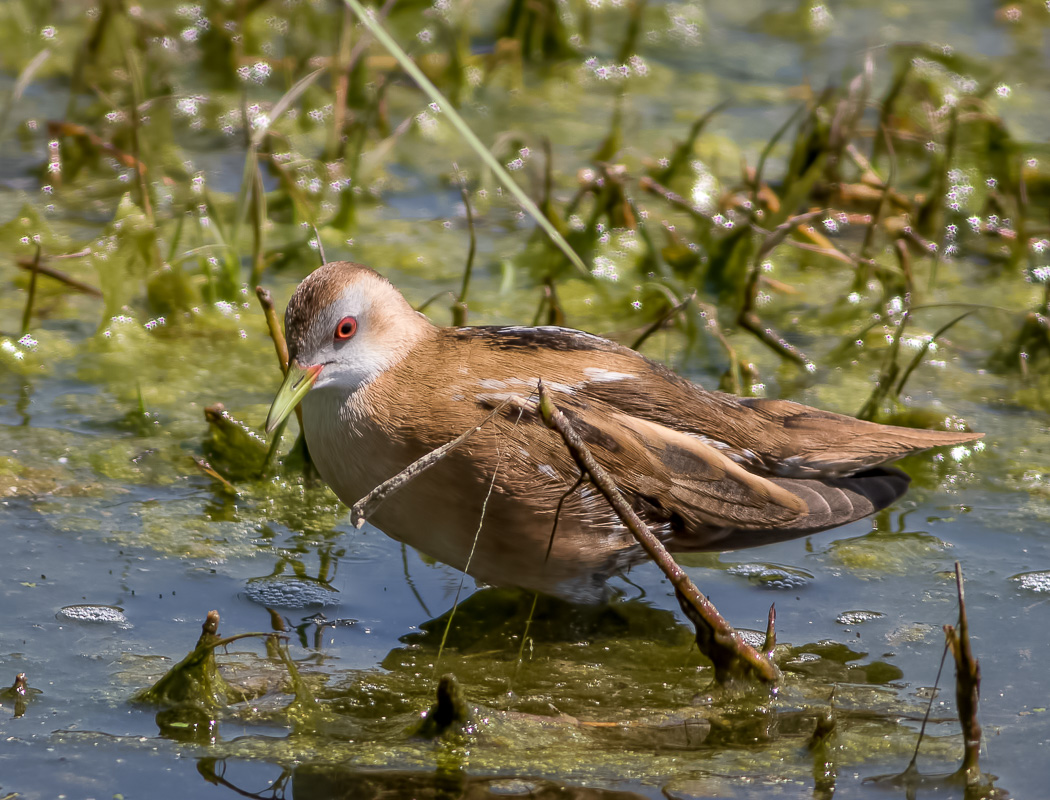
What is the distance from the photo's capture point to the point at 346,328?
12.3ft

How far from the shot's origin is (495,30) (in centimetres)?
748

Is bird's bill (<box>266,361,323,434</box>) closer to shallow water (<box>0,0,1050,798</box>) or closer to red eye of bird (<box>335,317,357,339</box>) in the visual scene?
red eye of bird (<box>335,317,357,339</box>)

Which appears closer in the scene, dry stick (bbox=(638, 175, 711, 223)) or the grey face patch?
the grey face patch

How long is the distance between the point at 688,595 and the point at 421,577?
1027 millimetres

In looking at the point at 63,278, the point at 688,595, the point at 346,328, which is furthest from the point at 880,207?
the point at 63,278

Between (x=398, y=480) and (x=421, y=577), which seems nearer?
(x=398, y=480)

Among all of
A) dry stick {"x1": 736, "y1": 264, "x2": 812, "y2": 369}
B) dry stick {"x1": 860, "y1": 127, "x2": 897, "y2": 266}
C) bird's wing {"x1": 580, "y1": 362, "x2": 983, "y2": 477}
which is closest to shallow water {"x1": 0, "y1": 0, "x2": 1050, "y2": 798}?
dry stick {"x1": 736, "y1": 264, "x2": 812, "y2": 369}

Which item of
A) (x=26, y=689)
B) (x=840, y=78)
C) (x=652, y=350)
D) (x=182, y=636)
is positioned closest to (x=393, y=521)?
(x=182, y=636)

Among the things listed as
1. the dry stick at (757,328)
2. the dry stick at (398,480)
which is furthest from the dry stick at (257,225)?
the dry stick at (398,480)

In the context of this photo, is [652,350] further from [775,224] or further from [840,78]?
[840,78]

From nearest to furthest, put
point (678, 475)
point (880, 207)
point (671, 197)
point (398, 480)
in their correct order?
point (398, 480), point (678, 475), point (880, 207), point (671, 197)

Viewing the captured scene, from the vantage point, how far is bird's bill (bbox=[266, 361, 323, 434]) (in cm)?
358

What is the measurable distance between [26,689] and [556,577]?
4.44ft

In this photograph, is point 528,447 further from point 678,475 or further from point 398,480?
point 398,480
